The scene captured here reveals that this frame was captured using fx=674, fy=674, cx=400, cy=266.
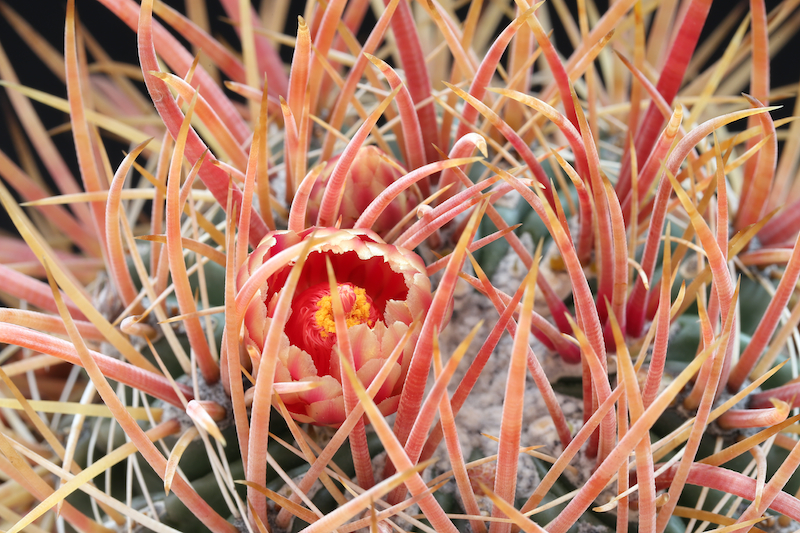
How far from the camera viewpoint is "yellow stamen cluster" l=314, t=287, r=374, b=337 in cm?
32

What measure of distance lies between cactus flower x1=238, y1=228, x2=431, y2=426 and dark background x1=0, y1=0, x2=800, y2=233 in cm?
61

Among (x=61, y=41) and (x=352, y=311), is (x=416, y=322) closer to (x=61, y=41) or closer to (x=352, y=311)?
(x=352, y=311)

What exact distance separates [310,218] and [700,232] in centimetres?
22

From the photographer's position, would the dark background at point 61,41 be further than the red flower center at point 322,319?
Yes

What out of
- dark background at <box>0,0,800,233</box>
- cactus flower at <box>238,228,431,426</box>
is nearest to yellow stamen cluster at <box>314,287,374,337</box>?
cactus flower at <box>238,228,431,426</box>

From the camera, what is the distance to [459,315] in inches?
17.0

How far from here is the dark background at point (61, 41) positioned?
34.9 inches

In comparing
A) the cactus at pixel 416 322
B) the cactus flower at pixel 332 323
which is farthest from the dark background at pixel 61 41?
the cactus flower at pixel 332 323

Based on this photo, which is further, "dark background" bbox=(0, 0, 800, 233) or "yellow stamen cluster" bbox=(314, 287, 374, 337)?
"dark background" bbox=(0, 0, 800, 233)

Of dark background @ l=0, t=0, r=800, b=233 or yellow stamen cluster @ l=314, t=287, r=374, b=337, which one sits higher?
dark background @ l=0, t=0, r=800, b=233

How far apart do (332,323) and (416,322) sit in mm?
66

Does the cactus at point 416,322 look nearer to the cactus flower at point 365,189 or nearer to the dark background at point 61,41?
the cactus flower at point 365,189

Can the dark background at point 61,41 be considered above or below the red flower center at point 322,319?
above

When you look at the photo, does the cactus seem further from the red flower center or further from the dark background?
the dark background
